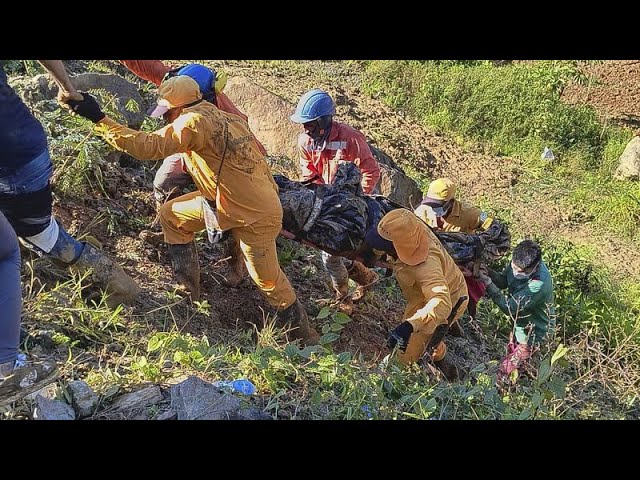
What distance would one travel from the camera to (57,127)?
407cm

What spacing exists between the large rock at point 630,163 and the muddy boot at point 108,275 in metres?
7.35

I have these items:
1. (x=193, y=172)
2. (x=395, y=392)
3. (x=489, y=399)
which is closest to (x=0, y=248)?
(x=193, y=172)

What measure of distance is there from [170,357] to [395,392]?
1.05 metres

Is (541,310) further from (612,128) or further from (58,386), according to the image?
(612,128)

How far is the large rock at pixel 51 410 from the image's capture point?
2387 millimetres

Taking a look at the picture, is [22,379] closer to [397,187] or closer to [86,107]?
[86,107]

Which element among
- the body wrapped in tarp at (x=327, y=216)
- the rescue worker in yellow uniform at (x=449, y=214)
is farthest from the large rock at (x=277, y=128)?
the body wrapped in tarp at (x=327, y=216)

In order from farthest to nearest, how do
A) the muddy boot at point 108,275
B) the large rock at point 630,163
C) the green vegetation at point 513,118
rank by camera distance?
the green vegetation at point 513,118 → the large rock at point 630,163 → the muddy boot at point 108,275

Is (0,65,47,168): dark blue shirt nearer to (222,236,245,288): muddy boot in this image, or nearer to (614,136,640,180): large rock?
(222,236,245,288): muddy boot

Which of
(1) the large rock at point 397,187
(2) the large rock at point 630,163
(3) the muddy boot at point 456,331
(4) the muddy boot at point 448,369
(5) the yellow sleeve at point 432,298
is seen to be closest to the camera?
(5) the yellow sleeve at point 432,298

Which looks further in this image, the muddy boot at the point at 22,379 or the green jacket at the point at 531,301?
the green jacket at the point at 531,301

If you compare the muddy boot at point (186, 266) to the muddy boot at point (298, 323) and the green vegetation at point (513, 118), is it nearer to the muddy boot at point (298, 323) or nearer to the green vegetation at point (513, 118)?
the muddy boot at point (298, 323)

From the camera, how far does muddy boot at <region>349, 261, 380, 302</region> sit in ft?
14.7

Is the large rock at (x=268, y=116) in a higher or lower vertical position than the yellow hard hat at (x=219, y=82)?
lower
